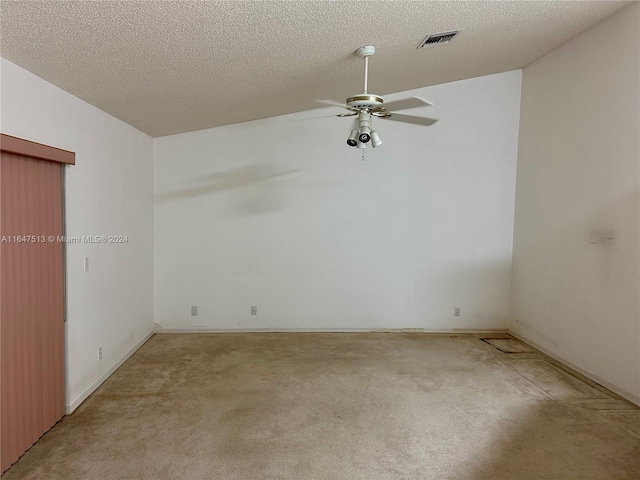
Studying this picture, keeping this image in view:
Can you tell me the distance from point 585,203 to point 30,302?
468 centimetres

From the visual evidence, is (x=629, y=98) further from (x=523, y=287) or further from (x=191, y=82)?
(x=191, y=82)

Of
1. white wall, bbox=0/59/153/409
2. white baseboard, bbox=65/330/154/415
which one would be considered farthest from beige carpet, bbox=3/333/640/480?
white wall, bbox=0/59/153/409

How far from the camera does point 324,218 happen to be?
5.30 meters

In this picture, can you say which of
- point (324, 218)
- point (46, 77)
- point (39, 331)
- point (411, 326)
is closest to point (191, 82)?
point (46, 77)

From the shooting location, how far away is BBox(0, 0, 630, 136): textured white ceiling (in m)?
2.15

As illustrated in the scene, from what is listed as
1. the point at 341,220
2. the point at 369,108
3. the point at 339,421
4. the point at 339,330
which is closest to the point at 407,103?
the point at 369,108

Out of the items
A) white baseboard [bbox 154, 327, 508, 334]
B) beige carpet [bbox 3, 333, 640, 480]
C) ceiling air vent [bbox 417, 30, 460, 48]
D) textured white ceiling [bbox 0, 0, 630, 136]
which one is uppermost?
ceiling air vent [bbox 417, 30, 460, 48]

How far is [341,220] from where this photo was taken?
532cm

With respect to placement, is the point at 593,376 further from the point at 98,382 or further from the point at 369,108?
the point at 98,382

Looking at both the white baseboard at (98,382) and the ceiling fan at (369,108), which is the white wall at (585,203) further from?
the white baseboard at (98,382)

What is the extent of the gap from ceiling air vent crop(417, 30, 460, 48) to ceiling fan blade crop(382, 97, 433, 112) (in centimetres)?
90

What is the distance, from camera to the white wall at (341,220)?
5.23 meters

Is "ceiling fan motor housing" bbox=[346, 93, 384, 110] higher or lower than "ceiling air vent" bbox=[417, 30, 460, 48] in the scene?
lower

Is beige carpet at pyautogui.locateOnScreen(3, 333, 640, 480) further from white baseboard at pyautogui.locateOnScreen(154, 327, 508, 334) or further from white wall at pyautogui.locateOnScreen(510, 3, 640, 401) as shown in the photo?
white baseboard at pyautogui.locateOnScreen(154, 327, 508, 334)
